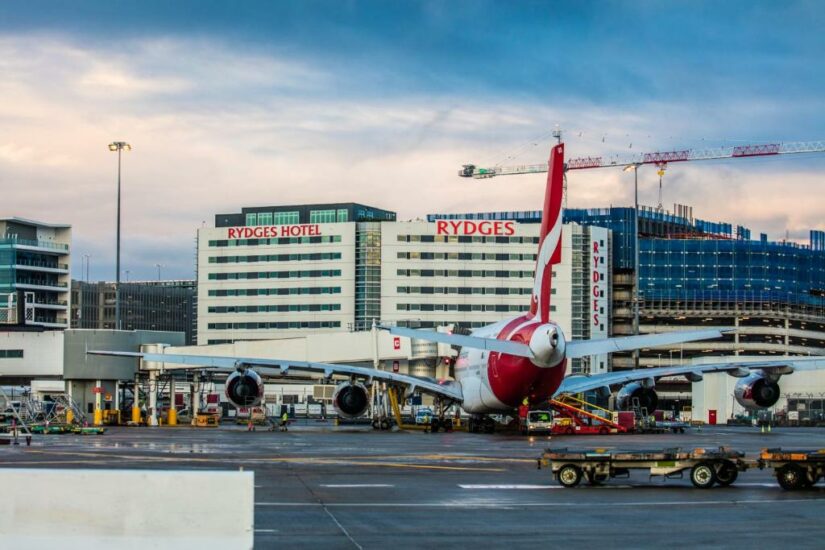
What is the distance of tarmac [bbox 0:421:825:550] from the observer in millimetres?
23609

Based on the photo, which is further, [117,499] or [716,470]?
[716,470]

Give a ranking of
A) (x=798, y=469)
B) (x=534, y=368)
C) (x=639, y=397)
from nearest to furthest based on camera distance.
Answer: (x=798, y=469) → (x=534, y=368) → (x=639, y=397)

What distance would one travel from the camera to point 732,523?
25.9 metres

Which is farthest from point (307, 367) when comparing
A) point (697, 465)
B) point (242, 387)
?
point (697, 465)

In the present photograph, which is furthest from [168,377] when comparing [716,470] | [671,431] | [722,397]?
[716,470]

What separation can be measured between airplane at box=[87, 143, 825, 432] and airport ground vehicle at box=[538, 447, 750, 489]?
52.4 ft

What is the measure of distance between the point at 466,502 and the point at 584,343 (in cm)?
3253

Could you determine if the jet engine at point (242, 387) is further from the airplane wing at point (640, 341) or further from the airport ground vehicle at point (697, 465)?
the airport ground vehicle at point (697, 465)

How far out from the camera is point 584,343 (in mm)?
61906

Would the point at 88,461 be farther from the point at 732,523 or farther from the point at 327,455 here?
the point at 732,523

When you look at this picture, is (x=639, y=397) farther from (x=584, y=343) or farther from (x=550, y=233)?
(x=584, y=343)

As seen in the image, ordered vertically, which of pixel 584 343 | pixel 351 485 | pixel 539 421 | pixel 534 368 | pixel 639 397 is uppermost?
pixel 584 343

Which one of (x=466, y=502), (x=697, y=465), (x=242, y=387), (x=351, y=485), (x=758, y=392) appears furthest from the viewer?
(x=242, y=387)

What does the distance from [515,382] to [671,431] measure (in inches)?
798
